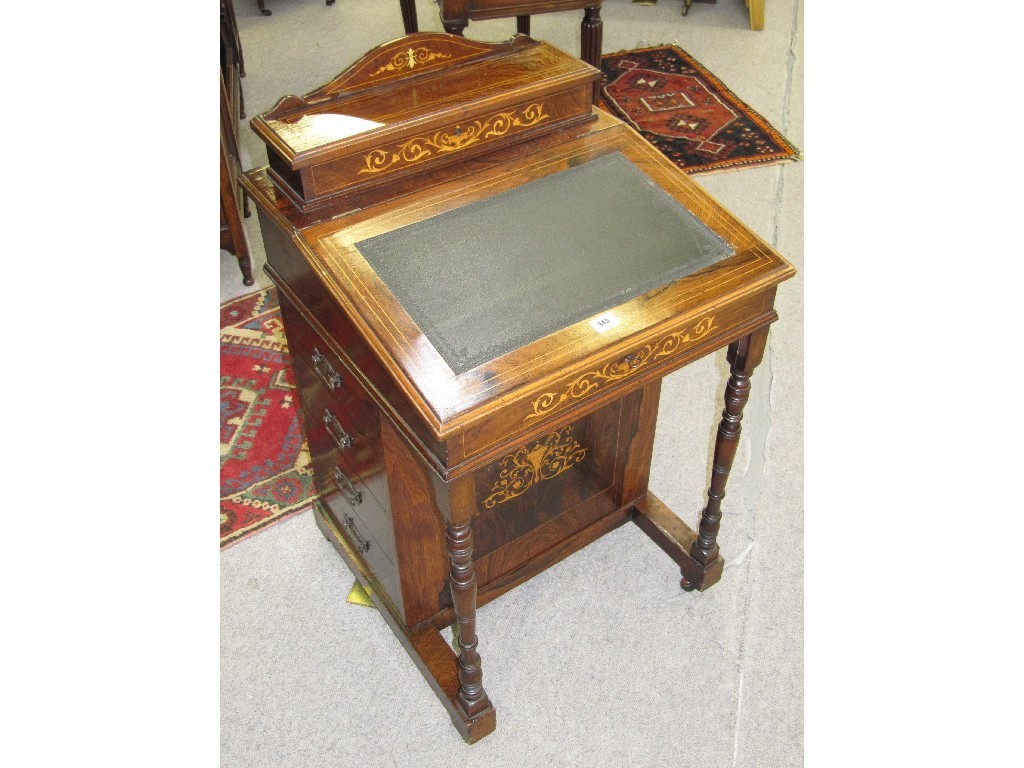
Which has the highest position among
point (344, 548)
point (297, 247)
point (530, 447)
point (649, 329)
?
point (297, 247)

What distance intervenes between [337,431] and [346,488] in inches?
7.6

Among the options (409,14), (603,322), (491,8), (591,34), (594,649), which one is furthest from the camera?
(409,14)

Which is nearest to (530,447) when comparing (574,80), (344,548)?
(344,548)

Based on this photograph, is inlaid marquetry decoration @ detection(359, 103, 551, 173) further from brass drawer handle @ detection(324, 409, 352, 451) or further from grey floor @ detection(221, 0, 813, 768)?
grey floor @ detection(221, 0, 813, 768)

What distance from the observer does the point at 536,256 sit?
1.64m

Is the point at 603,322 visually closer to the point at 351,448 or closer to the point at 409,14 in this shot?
the point at 351,448

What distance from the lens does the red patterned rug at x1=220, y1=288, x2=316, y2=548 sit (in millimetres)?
2533

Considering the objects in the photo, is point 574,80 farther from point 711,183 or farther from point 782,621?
point 711,183

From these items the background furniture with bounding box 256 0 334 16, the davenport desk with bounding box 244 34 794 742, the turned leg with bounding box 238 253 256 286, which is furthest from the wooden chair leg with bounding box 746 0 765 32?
the davenport desk with bounding box 244 34 794 742

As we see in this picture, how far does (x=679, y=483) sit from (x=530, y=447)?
28.6 inches

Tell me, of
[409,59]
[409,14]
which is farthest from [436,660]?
[409,14]

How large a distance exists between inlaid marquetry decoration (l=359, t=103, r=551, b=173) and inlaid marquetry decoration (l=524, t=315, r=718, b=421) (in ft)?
1.90

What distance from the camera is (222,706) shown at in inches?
83.4

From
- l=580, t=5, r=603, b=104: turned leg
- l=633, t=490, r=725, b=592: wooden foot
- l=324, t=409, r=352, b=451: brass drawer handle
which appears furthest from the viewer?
l=580, t=5, r=603, b=104: turned leg
